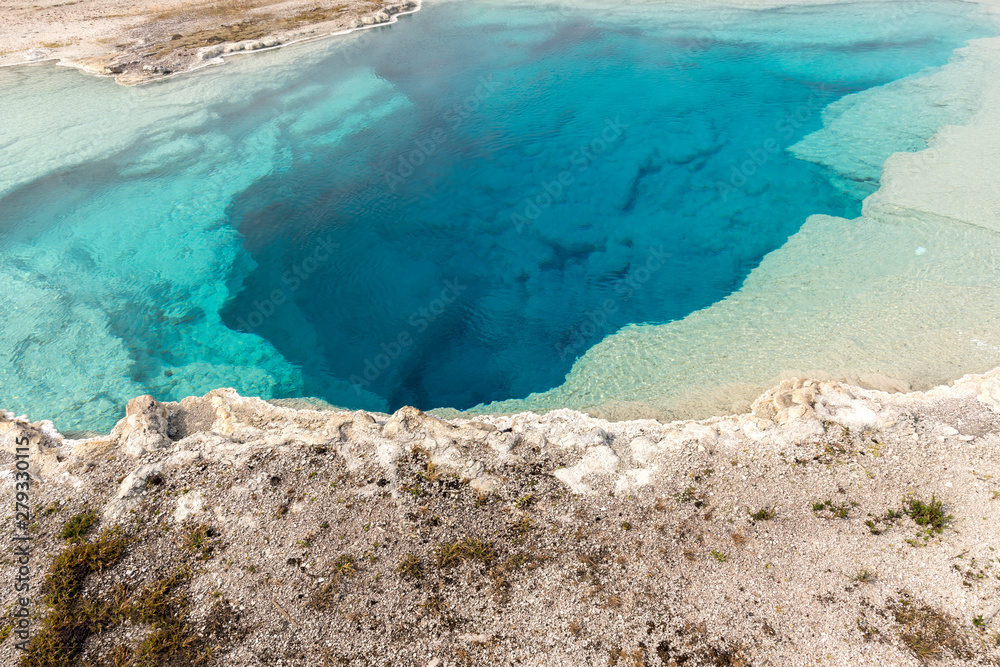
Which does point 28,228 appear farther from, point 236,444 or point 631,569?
point 631,569

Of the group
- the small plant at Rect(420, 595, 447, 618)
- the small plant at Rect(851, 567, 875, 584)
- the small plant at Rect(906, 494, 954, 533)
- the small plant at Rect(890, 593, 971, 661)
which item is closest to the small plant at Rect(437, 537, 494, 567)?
the small plant at Rect(420, 595, 447, 618)

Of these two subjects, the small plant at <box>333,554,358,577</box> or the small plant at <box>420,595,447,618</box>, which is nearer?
the small plant at <box>420,595,447,618</box>

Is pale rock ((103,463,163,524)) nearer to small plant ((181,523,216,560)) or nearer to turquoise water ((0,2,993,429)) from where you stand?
small plant ((181,523,216,560))

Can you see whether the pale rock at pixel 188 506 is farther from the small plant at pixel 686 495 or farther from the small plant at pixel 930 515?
the small plant at pixel 930 515

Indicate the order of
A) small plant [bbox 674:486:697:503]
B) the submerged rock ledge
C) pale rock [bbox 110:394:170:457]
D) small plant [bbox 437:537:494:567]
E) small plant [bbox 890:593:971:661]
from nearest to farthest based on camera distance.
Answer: small plant [bbox 890:593:971:661] → the submerged rock ledge → small plant [bbox 437:537:494:567] → small plant [bbox 674:486:697:503] → pale rock [bbox 110:394:170:457]

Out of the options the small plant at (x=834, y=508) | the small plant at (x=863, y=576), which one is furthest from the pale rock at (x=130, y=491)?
the small plant at (x=863, y=576)

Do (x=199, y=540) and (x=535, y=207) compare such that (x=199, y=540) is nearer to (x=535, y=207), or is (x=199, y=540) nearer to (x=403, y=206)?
(x=403, y=206)

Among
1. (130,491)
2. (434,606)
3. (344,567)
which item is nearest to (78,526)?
(130,491)
